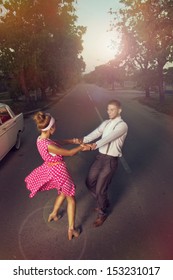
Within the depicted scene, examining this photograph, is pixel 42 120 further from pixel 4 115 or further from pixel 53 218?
pixel 4 115

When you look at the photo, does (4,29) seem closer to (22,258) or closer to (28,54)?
(28,54)

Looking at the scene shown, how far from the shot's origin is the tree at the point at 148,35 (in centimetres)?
1535

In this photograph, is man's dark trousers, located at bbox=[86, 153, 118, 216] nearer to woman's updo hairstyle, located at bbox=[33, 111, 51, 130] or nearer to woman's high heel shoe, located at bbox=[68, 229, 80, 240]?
woman's high heel shoe, located at bbox=[68, 229, 80, 240]

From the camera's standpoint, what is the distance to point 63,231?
4215mm

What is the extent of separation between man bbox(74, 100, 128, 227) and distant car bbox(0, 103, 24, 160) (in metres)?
3.55

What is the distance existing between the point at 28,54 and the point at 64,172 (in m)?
17.9

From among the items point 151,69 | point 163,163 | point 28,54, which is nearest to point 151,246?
point 163,163

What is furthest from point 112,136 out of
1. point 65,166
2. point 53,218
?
point 53,218

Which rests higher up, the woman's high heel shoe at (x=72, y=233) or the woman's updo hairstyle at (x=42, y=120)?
the woman's updo hairstyle at (x=42, y=120)

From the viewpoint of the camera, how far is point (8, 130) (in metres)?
7.70

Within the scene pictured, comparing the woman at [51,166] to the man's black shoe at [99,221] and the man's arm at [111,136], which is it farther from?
the man's black shoe at [99,221]

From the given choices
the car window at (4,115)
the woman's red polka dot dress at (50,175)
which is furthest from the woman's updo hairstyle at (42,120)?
the car window at (4,115)

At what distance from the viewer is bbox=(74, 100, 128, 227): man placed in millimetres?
3965

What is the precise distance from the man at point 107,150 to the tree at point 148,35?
40.8 feet
